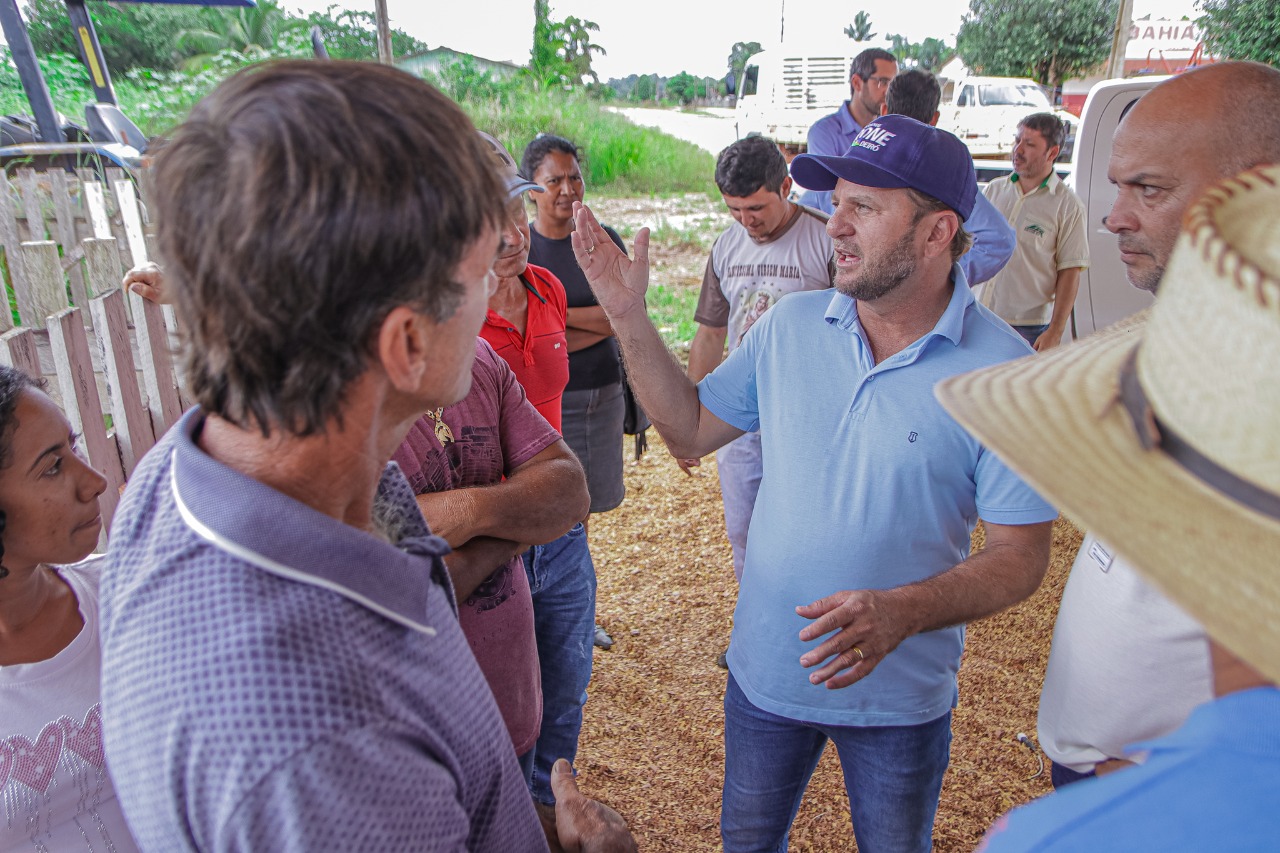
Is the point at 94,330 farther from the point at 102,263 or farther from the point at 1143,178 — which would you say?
the point at 1143,178

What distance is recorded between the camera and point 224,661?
0.85 m

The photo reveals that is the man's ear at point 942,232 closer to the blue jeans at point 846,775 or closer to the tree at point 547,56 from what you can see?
the blue jeans at point 846,775

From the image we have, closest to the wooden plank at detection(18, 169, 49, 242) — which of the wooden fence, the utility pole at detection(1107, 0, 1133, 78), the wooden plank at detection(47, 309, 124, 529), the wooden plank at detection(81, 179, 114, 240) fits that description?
the wooden fence

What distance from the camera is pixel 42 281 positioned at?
331cm

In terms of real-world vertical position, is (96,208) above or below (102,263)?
above

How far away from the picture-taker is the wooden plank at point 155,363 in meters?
3.40

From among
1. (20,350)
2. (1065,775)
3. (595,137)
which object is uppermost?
(595,137)

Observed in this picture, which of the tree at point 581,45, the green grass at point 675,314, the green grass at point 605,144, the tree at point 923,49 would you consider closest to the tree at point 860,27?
the tree at point 923,49

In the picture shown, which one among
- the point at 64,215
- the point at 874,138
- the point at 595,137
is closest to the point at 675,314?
the point at 64,215

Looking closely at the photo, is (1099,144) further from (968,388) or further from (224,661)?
(224,661)

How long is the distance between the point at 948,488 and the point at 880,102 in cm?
433

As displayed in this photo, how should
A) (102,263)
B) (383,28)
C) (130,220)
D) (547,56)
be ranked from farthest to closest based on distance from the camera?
(547,56) < (383,28) < (130,220) < (102,263)

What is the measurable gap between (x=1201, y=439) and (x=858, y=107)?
5.21 m

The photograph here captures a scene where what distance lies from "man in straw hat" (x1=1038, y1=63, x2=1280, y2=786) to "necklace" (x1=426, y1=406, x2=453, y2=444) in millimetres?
1400
